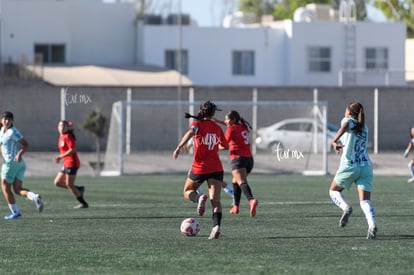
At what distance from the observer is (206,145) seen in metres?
15.4

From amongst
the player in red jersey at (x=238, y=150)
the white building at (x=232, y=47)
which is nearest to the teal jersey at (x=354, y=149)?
the player in red jersey at (x=238, y=150)

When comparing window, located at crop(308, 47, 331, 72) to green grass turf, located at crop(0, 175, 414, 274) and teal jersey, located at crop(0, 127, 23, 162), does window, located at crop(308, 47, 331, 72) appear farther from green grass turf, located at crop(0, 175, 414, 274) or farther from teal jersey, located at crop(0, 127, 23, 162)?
teal jersey, located at crop(0, 127, 23, 162)

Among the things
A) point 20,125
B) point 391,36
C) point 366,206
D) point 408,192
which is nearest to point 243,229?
point 366,206

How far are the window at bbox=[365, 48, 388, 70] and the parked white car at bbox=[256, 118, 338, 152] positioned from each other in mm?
21764

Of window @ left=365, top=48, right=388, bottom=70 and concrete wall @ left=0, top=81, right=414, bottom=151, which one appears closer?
concrete wall @ left=0, top=81, right=414, bottom=151

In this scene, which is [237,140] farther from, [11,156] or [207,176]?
[207,176]

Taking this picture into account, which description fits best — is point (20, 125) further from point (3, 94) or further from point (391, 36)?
point (391, 36)

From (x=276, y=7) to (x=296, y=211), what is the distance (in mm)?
71950

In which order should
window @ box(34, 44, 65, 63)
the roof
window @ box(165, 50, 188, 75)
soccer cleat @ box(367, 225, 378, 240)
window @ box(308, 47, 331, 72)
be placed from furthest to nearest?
window @ box(308, 47, 331, 72)
window @ box(165, 50, 188, 75)
window @ box(34, 44, 65, 63)
the roof
soccer cleat @ box(367, 225, 378, 240)

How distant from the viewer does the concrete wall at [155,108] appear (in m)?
40.6

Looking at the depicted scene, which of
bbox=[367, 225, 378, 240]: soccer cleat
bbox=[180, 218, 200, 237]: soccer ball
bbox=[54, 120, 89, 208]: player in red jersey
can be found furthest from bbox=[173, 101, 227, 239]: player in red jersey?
bbox=[54, 120, 89, 208]: player in red jersey

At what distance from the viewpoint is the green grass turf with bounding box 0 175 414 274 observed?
12.4 metres

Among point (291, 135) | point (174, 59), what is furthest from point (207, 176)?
point (174, 59)

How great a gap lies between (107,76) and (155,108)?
42.7 ft
